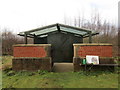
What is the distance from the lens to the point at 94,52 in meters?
7.77

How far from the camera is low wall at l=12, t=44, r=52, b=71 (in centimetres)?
782

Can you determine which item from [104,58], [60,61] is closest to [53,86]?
[104,58]

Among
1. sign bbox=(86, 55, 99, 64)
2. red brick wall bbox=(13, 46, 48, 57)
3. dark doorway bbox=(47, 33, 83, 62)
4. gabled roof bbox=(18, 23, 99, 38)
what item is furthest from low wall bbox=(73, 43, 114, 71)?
dark doorway bbox=(47, 33, 83, 62)

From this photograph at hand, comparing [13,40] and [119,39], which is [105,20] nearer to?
[119,39]

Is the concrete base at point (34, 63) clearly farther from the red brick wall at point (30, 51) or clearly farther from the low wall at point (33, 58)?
the red brick wall at point (30, 51)

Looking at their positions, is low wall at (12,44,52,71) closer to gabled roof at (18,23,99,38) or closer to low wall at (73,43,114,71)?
gabled roof at (18,23,99,38)

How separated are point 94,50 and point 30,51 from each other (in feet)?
13.0

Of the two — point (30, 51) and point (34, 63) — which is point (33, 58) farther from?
point (30, 51)

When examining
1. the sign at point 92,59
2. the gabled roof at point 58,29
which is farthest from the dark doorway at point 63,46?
the sign at point 92,59

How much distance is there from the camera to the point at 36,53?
7.87 m

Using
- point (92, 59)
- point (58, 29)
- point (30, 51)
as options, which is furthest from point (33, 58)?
point (58, 29)

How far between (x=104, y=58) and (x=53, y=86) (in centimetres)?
394

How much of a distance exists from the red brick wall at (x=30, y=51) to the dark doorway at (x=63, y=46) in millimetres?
4207

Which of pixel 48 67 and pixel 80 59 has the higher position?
pixel 80 59
